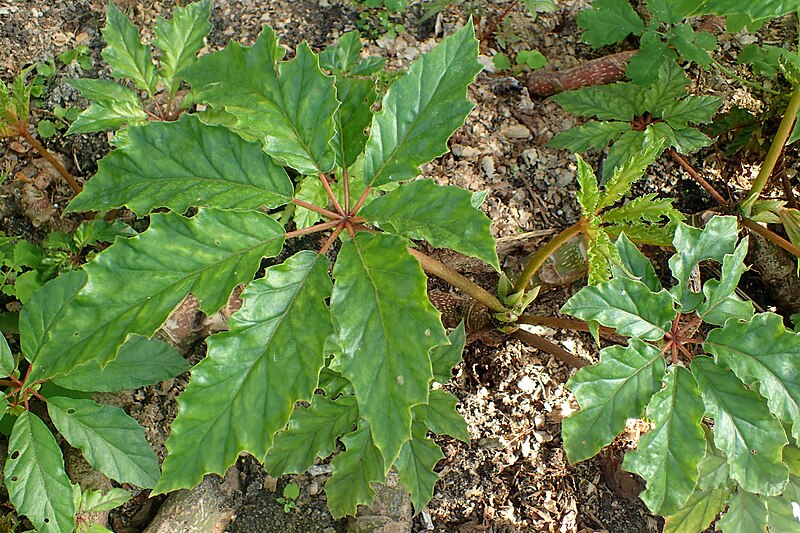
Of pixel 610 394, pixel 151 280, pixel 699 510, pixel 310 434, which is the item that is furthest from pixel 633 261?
pixel 151 280

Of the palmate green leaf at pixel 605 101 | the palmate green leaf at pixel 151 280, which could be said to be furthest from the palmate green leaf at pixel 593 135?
the palmate green leaf at pixel 151 280

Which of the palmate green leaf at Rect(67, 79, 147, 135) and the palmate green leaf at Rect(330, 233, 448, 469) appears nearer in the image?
the palmate green leaf at Rect(330, 233, 448, 469)

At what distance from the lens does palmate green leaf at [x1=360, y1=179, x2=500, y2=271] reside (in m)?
1.24

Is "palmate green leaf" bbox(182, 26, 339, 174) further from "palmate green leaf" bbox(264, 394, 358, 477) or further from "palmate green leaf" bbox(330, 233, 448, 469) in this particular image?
"palmate green leaf" bbox(264, 394, 358, 477)

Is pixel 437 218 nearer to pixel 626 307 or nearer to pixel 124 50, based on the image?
pixel 626 307

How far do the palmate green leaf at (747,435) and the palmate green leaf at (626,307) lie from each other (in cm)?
20

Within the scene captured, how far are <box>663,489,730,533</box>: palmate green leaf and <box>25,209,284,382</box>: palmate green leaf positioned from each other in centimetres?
146

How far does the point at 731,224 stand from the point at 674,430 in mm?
566

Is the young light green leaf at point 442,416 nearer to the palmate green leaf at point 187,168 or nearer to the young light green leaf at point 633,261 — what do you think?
the young light green leaf at point 633,261

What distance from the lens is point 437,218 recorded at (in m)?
1.30

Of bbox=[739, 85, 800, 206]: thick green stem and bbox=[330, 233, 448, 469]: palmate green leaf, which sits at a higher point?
bbox=[330, 233, 448, 469]: palmate green leaf

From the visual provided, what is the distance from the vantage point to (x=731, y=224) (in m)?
1.62

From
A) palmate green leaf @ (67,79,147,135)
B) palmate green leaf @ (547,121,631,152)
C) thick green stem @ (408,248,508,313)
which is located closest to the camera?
thick green stem @ (408,248,508,313)

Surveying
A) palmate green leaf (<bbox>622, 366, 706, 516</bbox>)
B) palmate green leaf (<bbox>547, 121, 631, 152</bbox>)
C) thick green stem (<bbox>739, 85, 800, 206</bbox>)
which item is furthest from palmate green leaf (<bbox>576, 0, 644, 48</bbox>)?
palmate green leaf (<bbox>622, 366, 706, 516</bbox>)
